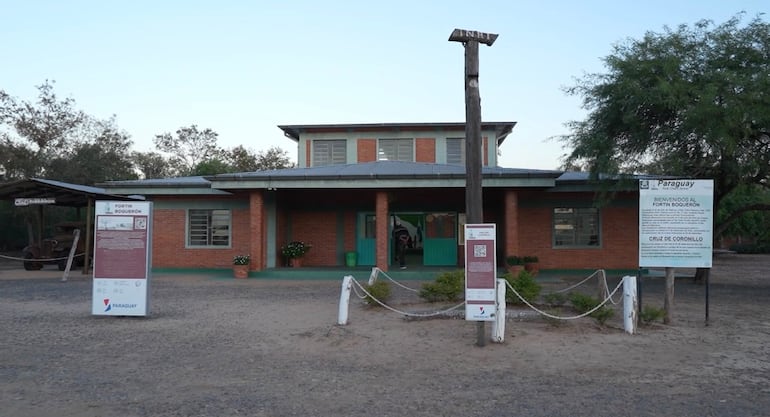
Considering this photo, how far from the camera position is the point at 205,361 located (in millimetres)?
8672

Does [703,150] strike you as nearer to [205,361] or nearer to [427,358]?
[427,358]

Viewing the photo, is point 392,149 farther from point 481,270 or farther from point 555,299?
point 481,270

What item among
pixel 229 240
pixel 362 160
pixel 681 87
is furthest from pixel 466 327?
pixel 362 160

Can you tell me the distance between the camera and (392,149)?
90.3 ft

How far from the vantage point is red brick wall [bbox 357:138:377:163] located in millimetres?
27375

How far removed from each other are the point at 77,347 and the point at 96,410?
366 centimetres

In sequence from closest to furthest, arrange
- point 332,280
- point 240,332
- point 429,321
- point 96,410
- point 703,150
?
1. point 96,410
2. point 240,332
3. point 429,321
4. point 703,150
5. point 332,280

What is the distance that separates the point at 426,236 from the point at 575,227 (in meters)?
5.46

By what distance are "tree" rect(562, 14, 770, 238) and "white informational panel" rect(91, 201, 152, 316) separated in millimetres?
11832

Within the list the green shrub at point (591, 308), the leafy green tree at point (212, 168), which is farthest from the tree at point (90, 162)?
the green shrub at point (591, 308)

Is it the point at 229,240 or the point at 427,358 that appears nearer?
the point at 427,358

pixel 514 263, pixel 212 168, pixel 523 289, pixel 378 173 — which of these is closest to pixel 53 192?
pixel 378 173

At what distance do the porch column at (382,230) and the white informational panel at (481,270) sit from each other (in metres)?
11.3

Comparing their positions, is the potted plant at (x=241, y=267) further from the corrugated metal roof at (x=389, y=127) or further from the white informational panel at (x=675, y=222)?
the white informational panel at (x=675, y=222)
